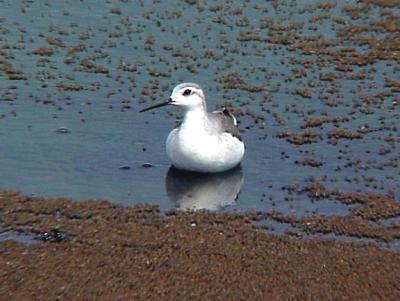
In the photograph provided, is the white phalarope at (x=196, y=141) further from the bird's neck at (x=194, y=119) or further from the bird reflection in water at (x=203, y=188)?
the bird reflection in water at (x=203, y=188)

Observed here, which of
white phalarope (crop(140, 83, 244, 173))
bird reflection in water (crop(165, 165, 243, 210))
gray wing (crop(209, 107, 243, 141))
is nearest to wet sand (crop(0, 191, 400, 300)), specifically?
bird reflection in water (crop(165, 165, 243, 210))

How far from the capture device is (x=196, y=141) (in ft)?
66.4

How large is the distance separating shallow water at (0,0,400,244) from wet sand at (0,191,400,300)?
1.05 meters

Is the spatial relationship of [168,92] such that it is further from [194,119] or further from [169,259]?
[169,259]

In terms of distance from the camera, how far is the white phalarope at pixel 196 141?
20.3 meters

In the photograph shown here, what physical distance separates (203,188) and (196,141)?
114 cm

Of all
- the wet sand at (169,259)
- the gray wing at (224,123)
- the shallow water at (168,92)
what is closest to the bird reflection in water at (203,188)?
A: the shallow water at (168,92)

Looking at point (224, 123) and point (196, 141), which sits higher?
point (224, 123)

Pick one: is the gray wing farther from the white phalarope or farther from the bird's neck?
the bird's neck

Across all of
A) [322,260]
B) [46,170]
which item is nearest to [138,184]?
[46,170]

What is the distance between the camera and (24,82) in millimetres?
26281

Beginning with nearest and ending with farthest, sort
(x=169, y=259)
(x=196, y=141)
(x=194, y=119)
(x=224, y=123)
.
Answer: (x=169, y=259)
(x=196, y=141)
(x=194, y=119)
(x=224, y=123)

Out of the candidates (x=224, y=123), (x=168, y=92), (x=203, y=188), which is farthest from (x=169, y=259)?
(x=168, y=92)

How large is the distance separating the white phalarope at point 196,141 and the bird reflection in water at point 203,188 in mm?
202
